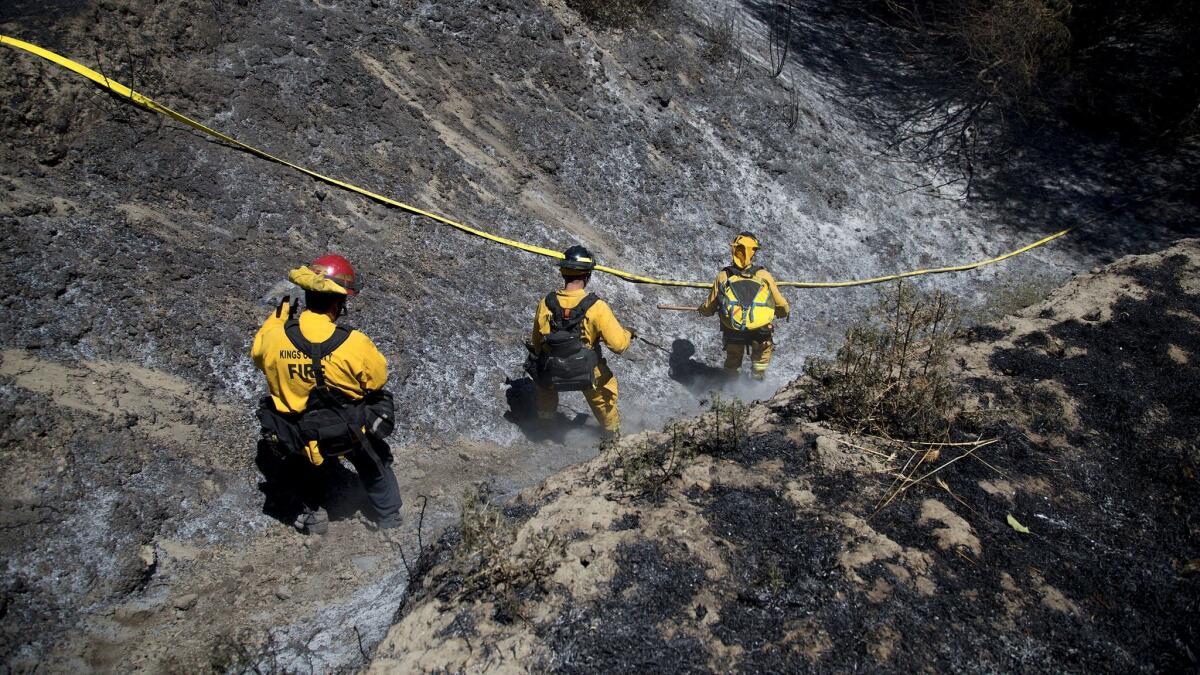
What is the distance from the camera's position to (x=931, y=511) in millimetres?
Answer: 4055

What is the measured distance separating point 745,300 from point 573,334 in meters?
2.06

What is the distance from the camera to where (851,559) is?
12.0ft

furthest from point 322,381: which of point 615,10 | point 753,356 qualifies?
point 615,10

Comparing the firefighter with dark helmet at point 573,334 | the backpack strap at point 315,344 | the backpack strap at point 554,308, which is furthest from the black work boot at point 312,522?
the backpack strap at point 554,308

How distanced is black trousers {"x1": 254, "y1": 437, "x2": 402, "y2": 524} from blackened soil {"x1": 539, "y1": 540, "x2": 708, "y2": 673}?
207cm

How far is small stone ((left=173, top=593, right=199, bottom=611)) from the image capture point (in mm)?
4266

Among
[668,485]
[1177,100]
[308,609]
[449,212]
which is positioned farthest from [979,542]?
[1177,100]

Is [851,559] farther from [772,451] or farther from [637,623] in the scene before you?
[637,623]

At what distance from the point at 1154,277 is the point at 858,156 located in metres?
4.94

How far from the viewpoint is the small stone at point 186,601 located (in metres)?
4.27

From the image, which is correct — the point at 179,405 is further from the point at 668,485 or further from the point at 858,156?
the point at 858,156

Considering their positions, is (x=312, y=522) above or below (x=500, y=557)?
below

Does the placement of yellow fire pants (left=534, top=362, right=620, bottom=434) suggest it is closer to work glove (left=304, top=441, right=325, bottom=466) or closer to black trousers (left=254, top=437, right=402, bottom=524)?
black trousers (left=254, top=437, right=402, bottom=524)

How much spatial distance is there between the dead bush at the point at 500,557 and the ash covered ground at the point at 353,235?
0.58m
